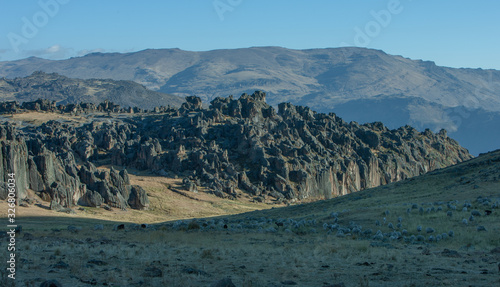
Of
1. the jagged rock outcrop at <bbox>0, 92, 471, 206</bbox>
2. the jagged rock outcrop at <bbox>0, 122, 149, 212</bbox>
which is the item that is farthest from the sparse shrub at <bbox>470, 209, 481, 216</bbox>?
the jagged rock outcrop at <bbox>0, 92, 471, 206</bbox>

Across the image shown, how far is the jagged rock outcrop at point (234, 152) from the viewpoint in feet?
286

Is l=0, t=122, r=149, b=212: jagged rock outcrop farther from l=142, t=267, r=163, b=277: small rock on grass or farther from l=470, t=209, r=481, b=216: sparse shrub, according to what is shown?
l=470, t=209, r=481, b=216: sparse shrub

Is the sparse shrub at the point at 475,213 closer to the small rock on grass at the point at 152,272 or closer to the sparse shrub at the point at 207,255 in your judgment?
the sparse shrub at the point at 207,255

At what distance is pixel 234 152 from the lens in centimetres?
10400

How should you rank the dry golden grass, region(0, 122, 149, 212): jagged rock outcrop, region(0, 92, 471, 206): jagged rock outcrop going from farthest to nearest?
1. region(0, 92, 471, 206): jagged rock outcrop
2. region(0, 122, 149, 212): jagged rock outcrop
3. the dry golden grass

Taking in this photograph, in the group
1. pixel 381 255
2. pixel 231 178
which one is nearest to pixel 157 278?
pixel 381 255

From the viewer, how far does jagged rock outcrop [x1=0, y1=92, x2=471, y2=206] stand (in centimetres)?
8719

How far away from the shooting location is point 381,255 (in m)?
23.5

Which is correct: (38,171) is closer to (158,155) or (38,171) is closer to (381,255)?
(158,155)

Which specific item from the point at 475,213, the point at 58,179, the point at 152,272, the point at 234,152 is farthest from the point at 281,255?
the point at 234,152

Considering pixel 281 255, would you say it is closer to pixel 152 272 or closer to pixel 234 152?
pixel 152 272

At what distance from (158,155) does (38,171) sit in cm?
3295

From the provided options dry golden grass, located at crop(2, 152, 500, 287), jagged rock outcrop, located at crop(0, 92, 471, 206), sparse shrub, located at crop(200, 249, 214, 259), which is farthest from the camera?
jagged rock outcrop, located at crop(0, 92, 471, 206)

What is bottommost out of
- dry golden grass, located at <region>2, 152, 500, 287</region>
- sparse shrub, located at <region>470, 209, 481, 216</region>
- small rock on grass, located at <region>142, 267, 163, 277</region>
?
dry golden grass, located at <region>2, 152, 500, 287</region>
